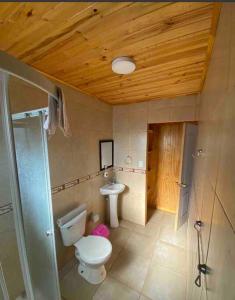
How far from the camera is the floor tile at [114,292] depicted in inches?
57.9

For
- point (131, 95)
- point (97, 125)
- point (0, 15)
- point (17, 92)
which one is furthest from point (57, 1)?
point (97, 125)

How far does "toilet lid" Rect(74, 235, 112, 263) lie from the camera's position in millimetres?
1508

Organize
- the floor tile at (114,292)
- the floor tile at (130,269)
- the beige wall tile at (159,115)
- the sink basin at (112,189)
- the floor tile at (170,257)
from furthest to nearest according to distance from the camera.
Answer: the sink basin at (112,189) → the beige wall tile at (159,115) → the floor tile at (170,257) → the floor tile at (130,269) → the floor tile at (114,292)

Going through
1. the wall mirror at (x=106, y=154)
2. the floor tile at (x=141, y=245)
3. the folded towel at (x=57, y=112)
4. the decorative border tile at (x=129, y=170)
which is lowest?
the floor tile at (x=141, y=245)

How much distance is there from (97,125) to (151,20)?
165cm

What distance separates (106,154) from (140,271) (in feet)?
5.64

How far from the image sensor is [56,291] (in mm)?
1251

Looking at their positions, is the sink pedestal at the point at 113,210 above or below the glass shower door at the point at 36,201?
below

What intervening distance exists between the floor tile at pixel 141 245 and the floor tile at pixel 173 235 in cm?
23

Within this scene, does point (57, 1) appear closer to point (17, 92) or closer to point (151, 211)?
point (17, 92)

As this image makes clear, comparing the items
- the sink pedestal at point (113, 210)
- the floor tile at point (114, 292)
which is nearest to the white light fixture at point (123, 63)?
the sink pedestal at point (113, 210)

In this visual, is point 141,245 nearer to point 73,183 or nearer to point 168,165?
point 73,183

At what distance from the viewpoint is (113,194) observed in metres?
2.48

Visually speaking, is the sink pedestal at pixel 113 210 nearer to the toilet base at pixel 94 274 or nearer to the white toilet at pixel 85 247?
the white toilet at pixel 85 247
